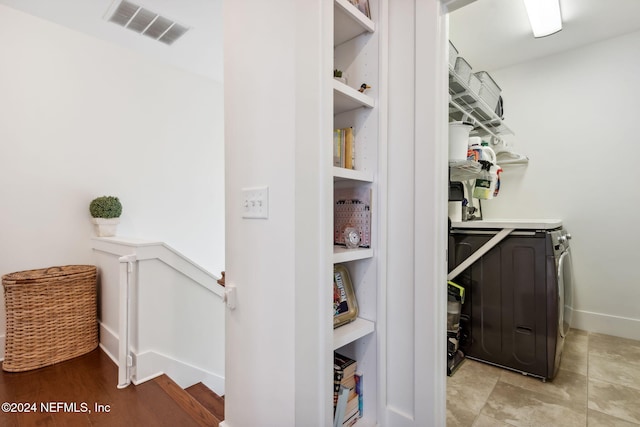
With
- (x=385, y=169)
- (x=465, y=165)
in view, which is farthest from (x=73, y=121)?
(x=465, y=165)

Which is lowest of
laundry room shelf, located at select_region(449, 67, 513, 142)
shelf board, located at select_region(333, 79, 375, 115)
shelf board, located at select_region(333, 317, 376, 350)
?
shelf board, located at select_region(333, 317, 376, 350)

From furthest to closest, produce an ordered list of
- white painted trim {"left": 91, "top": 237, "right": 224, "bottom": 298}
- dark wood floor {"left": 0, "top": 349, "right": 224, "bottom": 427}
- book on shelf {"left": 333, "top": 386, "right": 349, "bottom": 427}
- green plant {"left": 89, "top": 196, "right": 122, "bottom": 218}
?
1. green plant {"left": 89, "top": 196, "right": 122, "bottom": 218}
2. white painted trim {"left": 91, "top": 237, "right": 224, "bottom": 298}
3. dark wood floor {"left": 0, "top": 349, "right": 224, "bottom": 427}
4. book on shelf {"left": 333, "top": 386, "right": 349, "bottom": 427}

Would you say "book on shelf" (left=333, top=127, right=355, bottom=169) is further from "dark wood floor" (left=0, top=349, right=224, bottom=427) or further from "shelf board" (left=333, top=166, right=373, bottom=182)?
"dark wood floor" (left=0, top=349, right=224, bottom=427)

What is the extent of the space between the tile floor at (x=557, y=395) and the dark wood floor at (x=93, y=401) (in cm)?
142

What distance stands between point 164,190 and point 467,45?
311 centimetres

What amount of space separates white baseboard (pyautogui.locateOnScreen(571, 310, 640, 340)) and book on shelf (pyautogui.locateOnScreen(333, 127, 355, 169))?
2811 mm

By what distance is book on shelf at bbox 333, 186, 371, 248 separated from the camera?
1379 mm

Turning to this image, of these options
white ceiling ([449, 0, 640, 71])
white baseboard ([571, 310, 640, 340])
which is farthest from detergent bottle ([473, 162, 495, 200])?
white baseboard ([571, 310, 640, 340])

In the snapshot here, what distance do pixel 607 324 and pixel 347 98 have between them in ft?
10.0

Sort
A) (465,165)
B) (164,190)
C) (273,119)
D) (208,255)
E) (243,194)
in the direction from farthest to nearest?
(208,255)
(164,190)
(465,165)
(243,194)
(273,119)

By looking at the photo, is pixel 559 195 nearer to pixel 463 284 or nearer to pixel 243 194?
pixel 463 284

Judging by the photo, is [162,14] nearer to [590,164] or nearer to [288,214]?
[288,214]

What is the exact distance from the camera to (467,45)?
2678 millimetres

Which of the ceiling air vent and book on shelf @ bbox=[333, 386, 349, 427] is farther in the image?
the ceiling air vent
